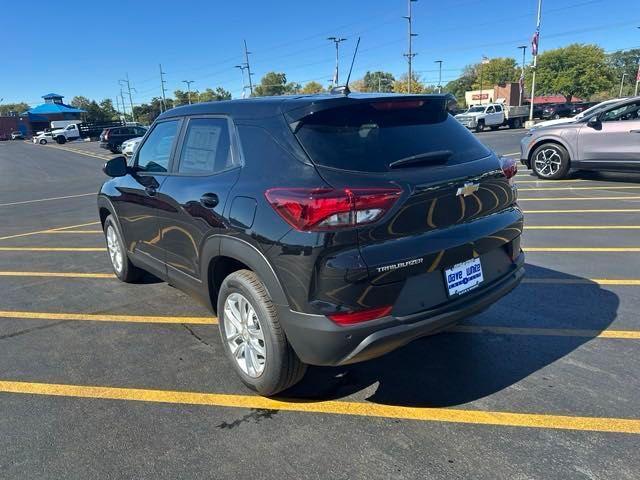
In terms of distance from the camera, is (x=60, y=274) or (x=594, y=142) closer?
(x=60, y=274)

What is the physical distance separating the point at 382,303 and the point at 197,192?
154cm

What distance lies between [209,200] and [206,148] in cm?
48

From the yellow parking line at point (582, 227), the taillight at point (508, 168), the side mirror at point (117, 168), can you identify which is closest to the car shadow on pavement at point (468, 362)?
the taillight at point (508, 168)

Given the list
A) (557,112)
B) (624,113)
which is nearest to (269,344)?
(624,113)

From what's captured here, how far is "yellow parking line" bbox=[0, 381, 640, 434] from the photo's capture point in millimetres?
2568

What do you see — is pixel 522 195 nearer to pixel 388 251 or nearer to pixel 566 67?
pixel 388 251

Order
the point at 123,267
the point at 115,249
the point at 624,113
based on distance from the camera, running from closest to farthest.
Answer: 1. the point at 123,267
2. the point at 115,249
3. the point at 624,113

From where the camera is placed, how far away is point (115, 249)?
17.3 feet

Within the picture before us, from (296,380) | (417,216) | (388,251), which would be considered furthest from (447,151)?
(296,380)

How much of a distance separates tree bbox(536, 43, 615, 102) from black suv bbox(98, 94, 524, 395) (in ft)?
323

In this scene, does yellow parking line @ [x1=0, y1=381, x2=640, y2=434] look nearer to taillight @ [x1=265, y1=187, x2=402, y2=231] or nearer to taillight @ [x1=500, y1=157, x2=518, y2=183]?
taillight @ [x1=265, y1=187, x2=402, y2=231]

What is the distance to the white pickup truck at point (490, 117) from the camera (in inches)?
1416

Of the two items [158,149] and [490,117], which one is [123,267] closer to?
[158,149]

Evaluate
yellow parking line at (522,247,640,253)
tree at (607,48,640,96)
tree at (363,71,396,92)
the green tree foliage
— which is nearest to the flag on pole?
yellow parking line at (522,247,640,253)
